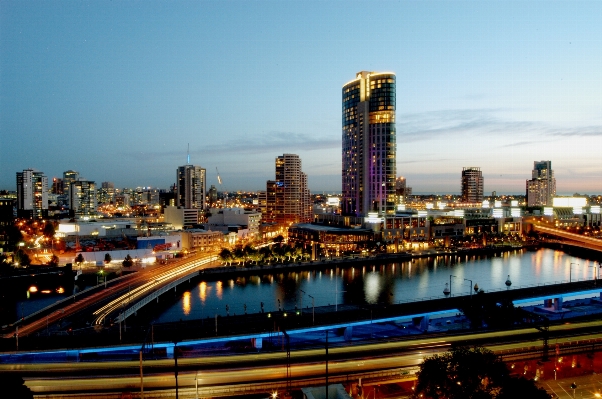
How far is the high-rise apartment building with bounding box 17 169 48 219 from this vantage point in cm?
4280

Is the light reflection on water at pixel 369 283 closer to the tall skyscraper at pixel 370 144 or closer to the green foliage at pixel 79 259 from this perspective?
the green foliage at pixel 79 259

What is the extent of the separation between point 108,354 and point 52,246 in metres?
18.4

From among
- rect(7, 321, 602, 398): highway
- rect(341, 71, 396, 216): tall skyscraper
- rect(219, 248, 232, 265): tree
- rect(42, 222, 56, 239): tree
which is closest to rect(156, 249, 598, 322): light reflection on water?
rect(219, 248, 232, 265): tree

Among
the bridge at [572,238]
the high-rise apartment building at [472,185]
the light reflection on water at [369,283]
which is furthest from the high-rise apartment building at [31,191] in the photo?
the high-rise apartment building at [472,185]

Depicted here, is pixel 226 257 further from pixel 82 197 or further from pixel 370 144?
pixel 82 197

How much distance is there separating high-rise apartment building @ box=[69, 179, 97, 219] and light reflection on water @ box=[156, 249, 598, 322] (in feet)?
118

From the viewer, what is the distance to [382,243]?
25.4 meters

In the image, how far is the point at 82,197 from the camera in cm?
4956

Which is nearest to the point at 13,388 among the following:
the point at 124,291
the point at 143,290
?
the point at 124,291

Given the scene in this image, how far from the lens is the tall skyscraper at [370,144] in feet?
94.9

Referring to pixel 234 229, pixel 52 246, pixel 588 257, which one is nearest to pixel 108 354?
pixel 52 246

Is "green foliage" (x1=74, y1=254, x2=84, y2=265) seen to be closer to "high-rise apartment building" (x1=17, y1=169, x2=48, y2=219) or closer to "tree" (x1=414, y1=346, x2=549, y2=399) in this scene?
"tree" (x1=414, y1=346, x2=549, y2=399)

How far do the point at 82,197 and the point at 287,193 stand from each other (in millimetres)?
25559

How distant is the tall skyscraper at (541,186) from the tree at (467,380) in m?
62.8
